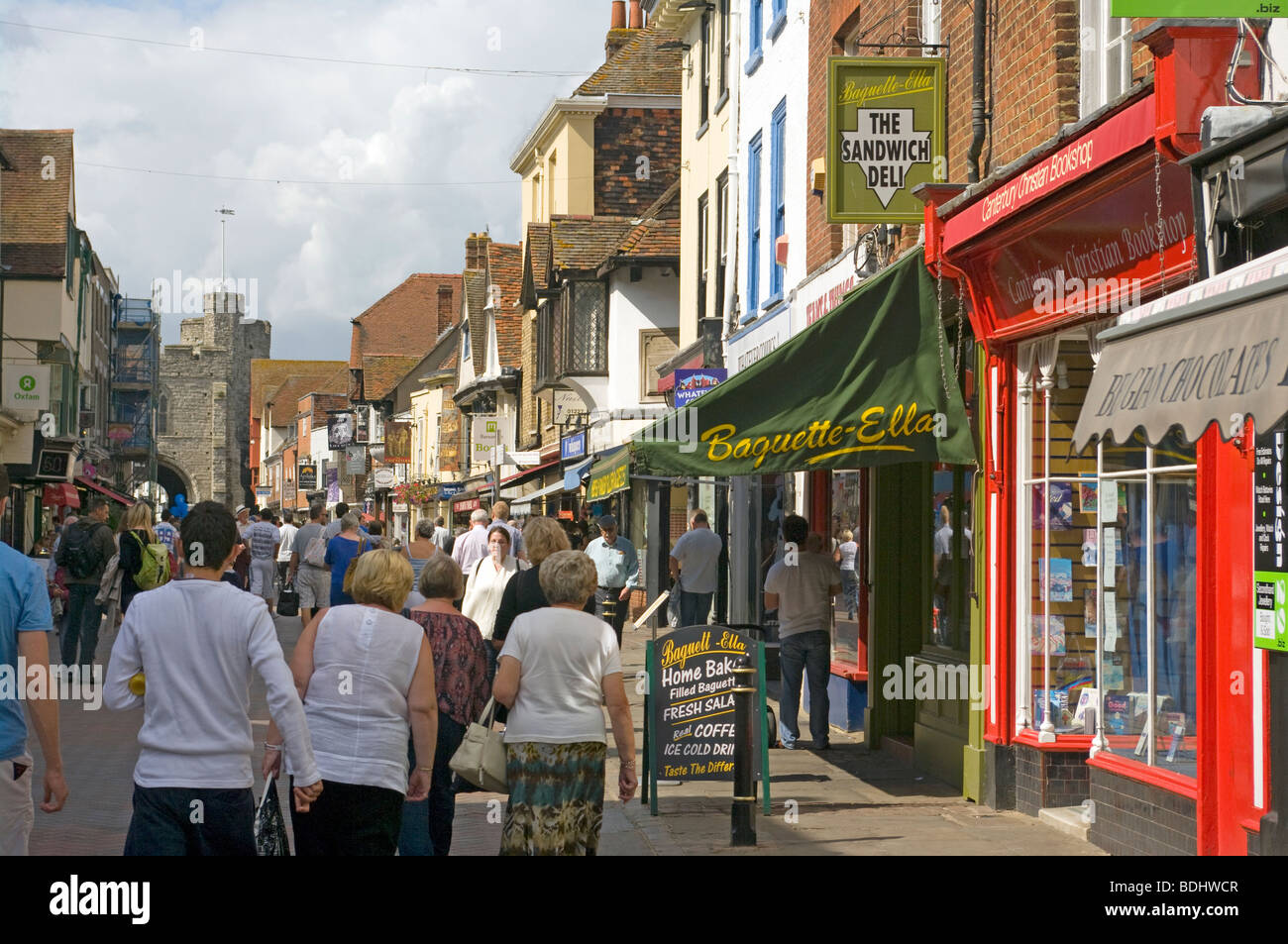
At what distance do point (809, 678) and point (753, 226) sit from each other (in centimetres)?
862

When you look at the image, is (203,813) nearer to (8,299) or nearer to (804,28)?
(804,28)

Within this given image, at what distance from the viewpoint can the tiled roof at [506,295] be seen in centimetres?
4847

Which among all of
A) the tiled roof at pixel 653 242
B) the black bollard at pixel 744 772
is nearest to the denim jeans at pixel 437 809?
the black bollard at pixel 744 772

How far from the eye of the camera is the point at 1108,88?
9.51 metres

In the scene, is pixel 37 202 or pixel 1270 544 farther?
pixel 37 202

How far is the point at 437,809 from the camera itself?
7723 millimetres

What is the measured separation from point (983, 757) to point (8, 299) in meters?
37.0

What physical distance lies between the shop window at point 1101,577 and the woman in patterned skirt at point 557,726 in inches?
128

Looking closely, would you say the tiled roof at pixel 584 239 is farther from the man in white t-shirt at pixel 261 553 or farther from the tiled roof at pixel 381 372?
the tiled roof at pixel 381 372

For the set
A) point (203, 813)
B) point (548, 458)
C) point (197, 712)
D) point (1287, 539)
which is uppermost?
point (548, 458)

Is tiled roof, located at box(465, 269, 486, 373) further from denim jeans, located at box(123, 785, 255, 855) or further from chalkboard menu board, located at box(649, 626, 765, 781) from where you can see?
denim jeans, located at box(123, 785, 255, 855)

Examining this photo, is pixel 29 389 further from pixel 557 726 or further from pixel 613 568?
pixel 557 726

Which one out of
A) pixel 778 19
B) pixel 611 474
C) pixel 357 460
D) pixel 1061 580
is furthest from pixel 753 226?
pixel 357 460

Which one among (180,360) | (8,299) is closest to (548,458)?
(8,299)
